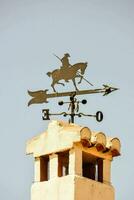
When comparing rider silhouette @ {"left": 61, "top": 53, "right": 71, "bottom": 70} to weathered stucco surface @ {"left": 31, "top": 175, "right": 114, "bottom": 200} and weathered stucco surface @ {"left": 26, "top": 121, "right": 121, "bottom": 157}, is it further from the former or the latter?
weathered stucco surface @ {"left": 31, "top": 175, "right": 114, "bottom": 200}

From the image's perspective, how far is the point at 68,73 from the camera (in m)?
18.5

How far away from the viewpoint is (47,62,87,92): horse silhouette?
18312 mm

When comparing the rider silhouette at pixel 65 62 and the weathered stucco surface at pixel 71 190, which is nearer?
the weathered stucco surface at pixel 71 190

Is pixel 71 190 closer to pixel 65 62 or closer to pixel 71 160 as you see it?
pixel 71 160

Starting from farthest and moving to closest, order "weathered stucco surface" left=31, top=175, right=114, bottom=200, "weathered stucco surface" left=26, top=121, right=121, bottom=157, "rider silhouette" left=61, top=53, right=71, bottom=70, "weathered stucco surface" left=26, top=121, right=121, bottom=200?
"rider silhouette" left=61, top=53, right=71, bottom=70
"weathered stucco surface" left=26, top=121, right=121, bottom=157
"weathered stucco surface" left=26, top=121, right=121, bottom=200
"weathered stucco surface" left=31, top=175, right=114, bottom=200

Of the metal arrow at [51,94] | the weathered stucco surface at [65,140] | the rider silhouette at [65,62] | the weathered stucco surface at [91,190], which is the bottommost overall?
the weathered stucco surface at [91,190]

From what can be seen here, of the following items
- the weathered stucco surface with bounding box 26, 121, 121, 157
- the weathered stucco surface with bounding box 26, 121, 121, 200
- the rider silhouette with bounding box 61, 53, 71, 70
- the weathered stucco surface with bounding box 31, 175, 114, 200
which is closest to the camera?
the weathered stucco surface with bounding box 31, 175, 114, 200

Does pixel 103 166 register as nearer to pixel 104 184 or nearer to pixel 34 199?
pixel 104 184

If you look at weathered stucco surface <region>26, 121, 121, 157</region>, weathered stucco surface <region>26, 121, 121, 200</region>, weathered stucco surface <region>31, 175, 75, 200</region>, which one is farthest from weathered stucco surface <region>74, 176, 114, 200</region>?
weathered stucco surface <region>26, 121, 121, 157</region>

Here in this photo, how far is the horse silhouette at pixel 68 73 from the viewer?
1831 cm

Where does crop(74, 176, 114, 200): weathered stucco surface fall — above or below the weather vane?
below

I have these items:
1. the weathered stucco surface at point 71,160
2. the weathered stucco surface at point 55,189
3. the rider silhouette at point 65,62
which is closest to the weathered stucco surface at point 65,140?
the weathered stucco surface at point 71,160

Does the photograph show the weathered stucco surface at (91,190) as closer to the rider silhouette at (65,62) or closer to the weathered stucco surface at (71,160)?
the weathered stucco surface at (71,160)

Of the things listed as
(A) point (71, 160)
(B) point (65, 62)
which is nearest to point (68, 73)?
(B) point (65, 62)
